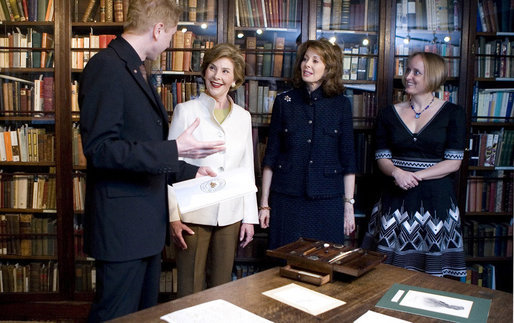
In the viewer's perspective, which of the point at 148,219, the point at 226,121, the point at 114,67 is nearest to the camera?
the point at 114,67

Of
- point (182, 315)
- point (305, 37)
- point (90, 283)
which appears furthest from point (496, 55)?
point (90, 283)

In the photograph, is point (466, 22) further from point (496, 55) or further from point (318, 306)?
point (318, 306)

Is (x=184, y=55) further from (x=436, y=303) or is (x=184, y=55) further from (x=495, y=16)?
(x=436, y=303)

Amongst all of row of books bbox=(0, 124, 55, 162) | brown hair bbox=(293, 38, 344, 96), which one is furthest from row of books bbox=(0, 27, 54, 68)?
brown hair bbox=(293, 38, 344, 96)

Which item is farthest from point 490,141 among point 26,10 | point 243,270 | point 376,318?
point 26,10

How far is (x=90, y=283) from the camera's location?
3355 millimetres

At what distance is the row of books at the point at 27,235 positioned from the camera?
334 centimetres

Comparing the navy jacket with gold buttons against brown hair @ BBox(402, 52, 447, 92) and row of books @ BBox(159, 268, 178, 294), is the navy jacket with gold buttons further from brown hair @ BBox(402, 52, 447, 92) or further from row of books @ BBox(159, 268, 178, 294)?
row of books @ BBox(159, 268, 178, 294)

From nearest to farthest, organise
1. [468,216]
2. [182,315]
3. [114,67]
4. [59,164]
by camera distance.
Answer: [182,315], [114,67], [59,164], [468,216]

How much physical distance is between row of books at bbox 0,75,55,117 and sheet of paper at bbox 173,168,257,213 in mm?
2064

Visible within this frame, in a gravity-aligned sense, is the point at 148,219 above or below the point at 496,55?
below

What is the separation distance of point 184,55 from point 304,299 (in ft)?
7.76

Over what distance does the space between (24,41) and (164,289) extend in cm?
211

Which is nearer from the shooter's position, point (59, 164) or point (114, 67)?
point (114, 67)
